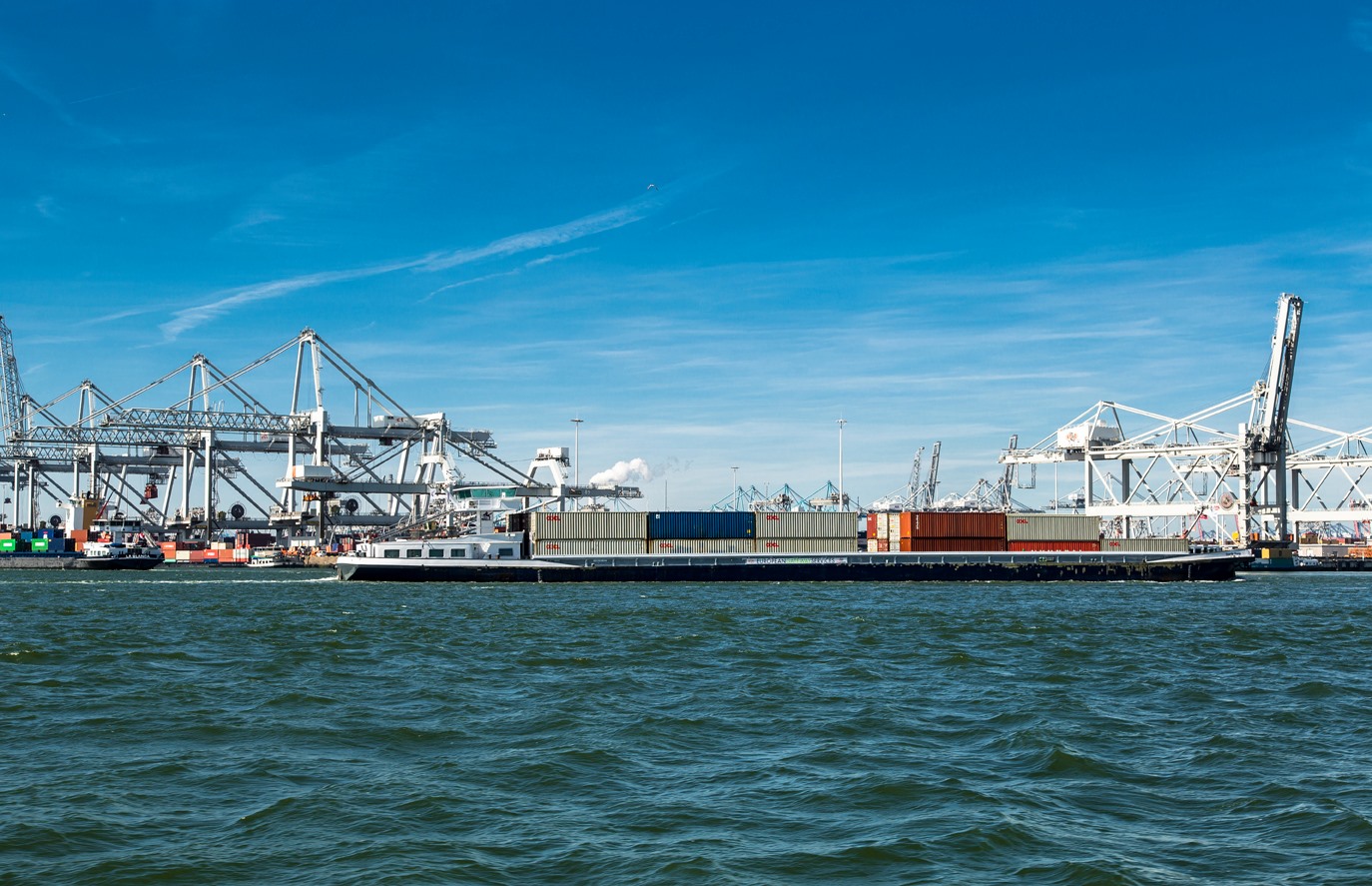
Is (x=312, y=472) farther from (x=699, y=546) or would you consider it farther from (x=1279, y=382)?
(x=1279, y=382)

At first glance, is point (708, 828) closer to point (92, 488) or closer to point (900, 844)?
point (900, 844)

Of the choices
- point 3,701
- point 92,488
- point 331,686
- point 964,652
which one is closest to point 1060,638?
point 964,652

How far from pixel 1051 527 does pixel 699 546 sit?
25.2m

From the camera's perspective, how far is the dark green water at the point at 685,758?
12789 mm

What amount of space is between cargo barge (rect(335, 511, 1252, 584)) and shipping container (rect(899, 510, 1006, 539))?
91mm

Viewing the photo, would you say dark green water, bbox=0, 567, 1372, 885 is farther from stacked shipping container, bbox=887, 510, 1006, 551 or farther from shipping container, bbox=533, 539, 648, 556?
stacked shipping container, bbox=887, 510, 1006, 551

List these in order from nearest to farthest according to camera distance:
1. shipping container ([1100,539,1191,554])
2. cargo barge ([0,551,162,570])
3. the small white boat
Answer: shipping container ([1100,539,1191,554])
cargo barge ([0,551,162,570])
the small white boat

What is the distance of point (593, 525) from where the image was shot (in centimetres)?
7931

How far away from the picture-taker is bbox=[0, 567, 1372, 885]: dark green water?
1279 centimetres

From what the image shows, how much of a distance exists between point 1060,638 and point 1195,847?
955 inches

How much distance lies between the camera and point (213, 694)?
955 inches

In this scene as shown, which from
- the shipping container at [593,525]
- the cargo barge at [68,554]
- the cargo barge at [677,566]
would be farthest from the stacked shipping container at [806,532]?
the cargo barge at [68,554]

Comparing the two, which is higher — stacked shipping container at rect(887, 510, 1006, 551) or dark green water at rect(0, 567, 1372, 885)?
stacked shipping container at rect(887, 510, 1006, 551)

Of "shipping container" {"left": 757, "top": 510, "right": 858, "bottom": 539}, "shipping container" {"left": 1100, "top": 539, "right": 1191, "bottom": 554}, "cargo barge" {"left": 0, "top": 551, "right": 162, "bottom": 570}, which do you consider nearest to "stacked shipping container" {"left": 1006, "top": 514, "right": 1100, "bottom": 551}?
"shipping container" {"left": 1100, "top": 539, "right": 1191, "bottom": 554}
